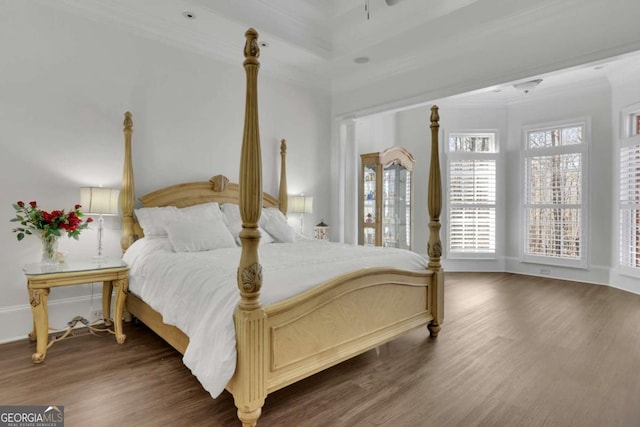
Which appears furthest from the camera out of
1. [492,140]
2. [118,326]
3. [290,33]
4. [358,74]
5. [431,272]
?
[492,140]

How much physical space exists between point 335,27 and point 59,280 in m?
3.85

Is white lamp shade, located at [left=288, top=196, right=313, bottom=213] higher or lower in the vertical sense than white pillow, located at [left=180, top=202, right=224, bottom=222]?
higher

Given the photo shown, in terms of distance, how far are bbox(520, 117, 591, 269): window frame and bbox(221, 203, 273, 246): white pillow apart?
4.54m

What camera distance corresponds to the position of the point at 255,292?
5.75ft

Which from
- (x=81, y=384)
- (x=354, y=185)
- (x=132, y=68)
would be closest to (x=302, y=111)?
(x=354, y=185)

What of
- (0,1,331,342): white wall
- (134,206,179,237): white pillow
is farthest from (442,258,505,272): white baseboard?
(134,206,179,237): white pillow

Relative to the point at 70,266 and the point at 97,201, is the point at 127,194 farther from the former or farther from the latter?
the point at 70,266

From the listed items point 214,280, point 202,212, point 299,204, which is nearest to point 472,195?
point 299,204

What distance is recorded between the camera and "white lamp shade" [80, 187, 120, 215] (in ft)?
9.81

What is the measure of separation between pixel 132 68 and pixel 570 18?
4.18 meters

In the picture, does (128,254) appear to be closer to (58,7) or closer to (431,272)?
(58,7)

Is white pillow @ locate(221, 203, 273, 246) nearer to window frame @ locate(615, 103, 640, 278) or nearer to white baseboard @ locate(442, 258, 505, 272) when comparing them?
white baseboard @ locate(442, 258, 505, 272)

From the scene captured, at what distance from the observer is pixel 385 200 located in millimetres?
5461

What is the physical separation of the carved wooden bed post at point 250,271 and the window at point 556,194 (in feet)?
18.3
